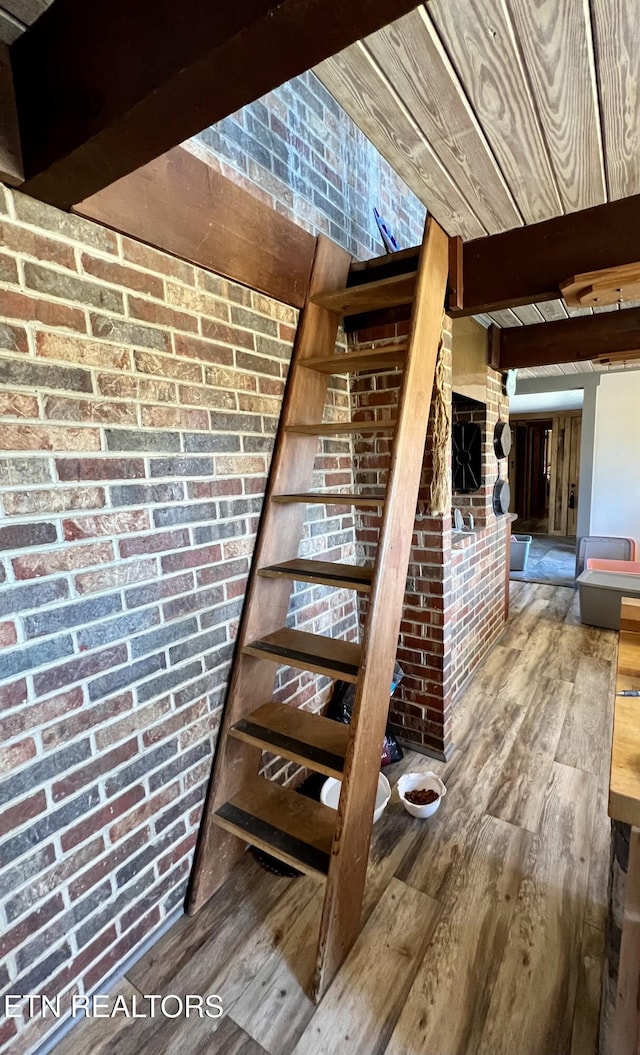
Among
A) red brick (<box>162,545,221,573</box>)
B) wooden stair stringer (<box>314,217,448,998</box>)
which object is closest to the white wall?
wooden stair stringer (<box>314,217,448,998</box>)

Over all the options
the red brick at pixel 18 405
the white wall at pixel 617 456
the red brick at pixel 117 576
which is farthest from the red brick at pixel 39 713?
the white wall at pixel 617 456

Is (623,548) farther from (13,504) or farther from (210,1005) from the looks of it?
(13,504)

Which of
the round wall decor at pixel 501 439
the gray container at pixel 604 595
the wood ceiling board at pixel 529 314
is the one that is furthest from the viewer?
the gray container at pixel 604 595

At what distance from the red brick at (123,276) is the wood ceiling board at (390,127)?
63cm

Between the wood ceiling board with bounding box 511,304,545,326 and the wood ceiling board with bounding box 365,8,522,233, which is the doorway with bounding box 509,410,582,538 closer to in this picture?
the wood ceiling board with bounding box 511,304,545,326

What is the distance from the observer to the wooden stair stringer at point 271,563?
Result: 1600mm

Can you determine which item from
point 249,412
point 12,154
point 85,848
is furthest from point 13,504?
point 85,848

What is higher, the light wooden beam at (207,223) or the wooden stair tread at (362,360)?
the light wooden beam at (207,223)

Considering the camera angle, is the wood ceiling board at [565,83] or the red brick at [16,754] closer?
the wood ceiling board at [565,83]

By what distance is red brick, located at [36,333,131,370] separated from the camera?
3.49 feet

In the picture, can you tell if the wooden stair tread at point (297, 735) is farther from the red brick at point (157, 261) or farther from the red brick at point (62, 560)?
the red brick at point (157, 261)

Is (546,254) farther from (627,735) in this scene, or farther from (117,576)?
(117,576)

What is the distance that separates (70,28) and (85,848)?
1841 mm

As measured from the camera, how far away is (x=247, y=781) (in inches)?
67.2
